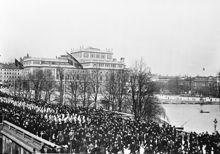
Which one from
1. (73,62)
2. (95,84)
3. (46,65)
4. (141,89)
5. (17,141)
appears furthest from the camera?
(73,62)

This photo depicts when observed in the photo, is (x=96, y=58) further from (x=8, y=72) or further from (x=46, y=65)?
(x=8, y=72)

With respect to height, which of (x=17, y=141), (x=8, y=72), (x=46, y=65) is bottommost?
(x=17, y=141)

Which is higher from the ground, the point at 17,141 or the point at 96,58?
the point at 96,58

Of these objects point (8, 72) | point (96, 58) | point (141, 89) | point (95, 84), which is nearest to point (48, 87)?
point (95, 84)

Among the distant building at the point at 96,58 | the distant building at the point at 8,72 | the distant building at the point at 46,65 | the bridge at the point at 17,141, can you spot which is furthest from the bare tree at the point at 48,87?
the distant building at the point at 8,72

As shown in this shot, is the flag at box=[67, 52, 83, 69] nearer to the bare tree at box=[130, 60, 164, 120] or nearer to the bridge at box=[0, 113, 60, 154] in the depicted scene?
the bare tree at box=[130, 60, 164, 120]

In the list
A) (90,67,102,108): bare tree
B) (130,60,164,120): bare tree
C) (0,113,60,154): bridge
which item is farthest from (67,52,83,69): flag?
(0,113,60,154): bridge

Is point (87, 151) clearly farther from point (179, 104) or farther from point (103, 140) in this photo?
point (179, 104)

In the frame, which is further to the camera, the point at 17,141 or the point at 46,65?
the point at 46,65

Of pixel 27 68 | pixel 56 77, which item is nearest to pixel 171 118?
pixel 56 77
